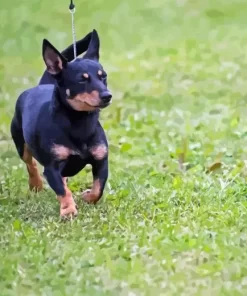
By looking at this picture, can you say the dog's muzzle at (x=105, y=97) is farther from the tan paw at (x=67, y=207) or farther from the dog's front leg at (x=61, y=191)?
the tan paw at (x=67, y=207)

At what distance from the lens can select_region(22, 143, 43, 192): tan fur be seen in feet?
22.3

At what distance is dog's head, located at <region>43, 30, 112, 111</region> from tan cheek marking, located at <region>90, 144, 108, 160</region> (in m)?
0.31

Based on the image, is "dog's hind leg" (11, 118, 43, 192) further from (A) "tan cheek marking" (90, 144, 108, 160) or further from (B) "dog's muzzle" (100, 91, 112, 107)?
(B) "dog's muzzle" (100, 91, 112, 107)

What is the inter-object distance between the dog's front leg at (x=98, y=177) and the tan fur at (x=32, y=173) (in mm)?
709

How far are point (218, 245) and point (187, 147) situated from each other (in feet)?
8.41

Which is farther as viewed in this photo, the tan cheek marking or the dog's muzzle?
the tan cheek marking

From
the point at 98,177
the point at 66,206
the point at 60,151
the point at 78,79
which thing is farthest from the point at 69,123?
the point at 66,206

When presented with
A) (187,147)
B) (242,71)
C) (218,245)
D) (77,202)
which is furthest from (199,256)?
(242,71)

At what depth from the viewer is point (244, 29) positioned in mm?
13859

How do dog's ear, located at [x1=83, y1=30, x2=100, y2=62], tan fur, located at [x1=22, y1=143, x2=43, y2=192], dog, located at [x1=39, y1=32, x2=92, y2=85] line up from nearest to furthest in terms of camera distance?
dog's ear, located at [x1=83, y1=30, x2=100, y2=62] < dog, located at [x1=39, y1=32, x2=92, y2=85] < tan fur, located at [x1=22, y1=143, x2=43, y2=192]

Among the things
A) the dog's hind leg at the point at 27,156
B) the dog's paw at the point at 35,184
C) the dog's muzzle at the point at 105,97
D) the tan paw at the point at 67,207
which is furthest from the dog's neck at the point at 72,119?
the dog's paw at the point at 35,184

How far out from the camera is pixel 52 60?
5.90 m

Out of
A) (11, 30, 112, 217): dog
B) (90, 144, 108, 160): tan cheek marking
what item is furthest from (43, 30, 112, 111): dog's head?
(90, 144, 108, 160): tan cheek marking

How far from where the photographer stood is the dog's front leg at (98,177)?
20.3ft
